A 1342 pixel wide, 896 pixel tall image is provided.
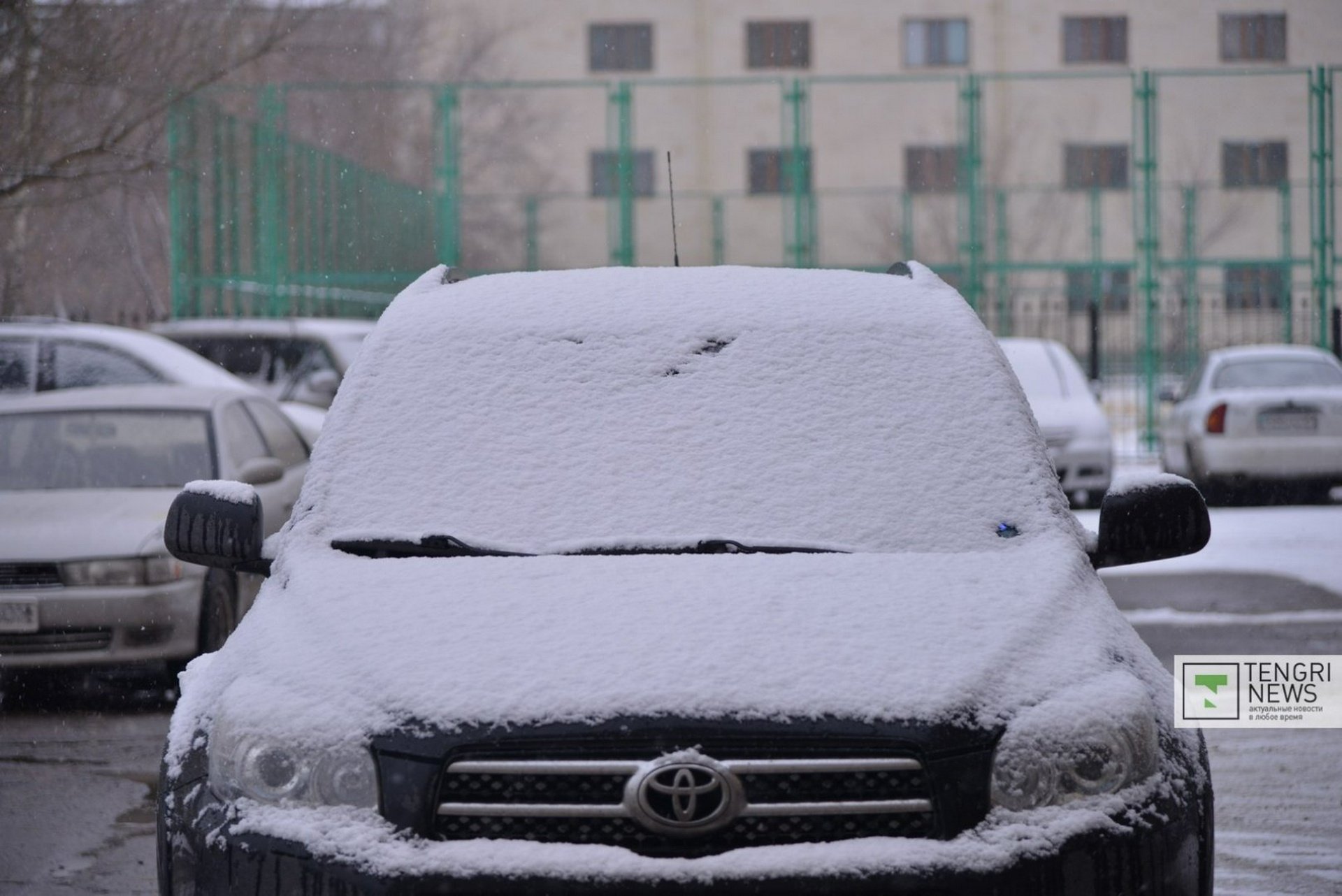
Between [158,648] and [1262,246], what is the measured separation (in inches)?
1491

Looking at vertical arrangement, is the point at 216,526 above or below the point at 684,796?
above

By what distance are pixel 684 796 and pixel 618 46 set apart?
148ft

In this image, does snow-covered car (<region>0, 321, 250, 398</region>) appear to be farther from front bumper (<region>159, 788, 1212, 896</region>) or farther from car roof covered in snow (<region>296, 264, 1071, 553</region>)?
front bumper (<region>159, 788, 1212, 896</region>)

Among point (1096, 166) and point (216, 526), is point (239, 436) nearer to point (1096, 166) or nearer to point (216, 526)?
point (216, 526)

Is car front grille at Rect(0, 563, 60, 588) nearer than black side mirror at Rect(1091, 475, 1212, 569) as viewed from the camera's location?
No

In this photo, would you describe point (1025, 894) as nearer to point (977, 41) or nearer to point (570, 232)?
point (570, 232)

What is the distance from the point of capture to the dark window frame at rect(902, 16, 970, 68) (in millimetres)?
45844

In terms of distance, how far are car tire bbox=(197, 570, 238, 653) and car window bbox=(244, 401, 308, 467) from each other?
161cm

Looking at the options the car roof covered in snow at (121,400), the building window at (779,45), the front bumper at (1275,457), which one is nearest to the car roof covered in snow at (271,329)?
the car roof covered in snow at (121,400)

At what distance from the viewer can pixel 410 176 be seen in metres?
44.5

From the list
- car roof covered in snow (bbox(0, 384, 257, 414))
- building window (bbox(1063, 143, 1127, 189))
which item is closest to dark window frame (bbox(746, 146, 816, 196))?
building window (bbox(1063, 143, 1127, 189))

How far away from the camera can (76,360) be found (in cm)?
1292

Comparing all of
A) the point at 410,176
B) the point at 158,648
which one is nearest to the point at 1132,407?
the point at 410,176

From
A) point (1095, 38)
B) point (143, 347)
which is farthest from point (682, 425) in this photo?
point (1095, 38)
